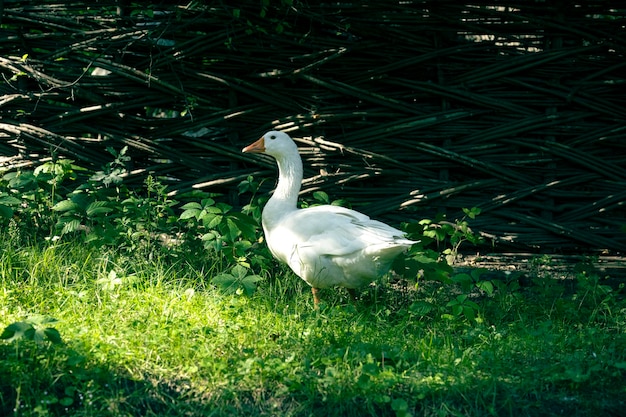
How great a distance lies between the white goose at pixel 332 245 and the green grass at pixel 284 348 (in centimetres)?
20

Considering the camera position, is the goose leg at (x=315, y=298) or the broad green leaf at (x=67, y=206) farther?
the broad green leaf at (x=67, y=206)

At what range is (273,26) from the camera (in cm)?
570

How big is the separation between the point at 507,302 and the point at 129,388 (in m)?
2.41

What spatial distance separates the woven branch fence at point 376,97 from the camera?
18.2ft

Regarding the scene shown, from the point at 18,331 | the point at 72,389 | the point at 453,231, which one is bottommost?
the point at 72,389

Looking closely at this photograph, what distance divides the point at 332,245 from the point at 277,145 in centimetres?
91

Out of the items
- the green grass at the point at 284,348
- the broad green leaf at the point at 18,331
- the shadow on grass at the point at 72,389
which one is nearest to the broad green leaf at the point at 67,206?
the green grass at the point at 284,348

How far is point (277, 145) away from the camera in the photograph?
16.8ft

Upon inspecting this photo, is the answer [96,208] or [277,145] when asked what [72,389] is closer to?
[96,208]

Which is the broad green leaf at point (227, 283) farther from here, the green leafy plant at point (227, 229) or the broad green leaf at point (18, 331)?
the broad green leaf at point (18, 331)

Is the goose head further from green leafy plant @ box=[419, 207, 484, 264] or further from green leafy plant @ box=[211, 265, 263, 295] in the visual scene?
green leafy plant @ box=[419, 207, 484, 264]

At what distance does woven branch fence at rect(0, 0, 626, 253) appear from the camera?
555 centimetres

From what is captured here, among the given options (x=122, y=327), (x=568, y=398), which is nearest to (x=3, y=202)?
(x=122, y=327)

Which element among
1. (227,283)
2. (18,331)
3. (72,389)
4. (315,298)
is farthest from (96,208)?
(72,389)
